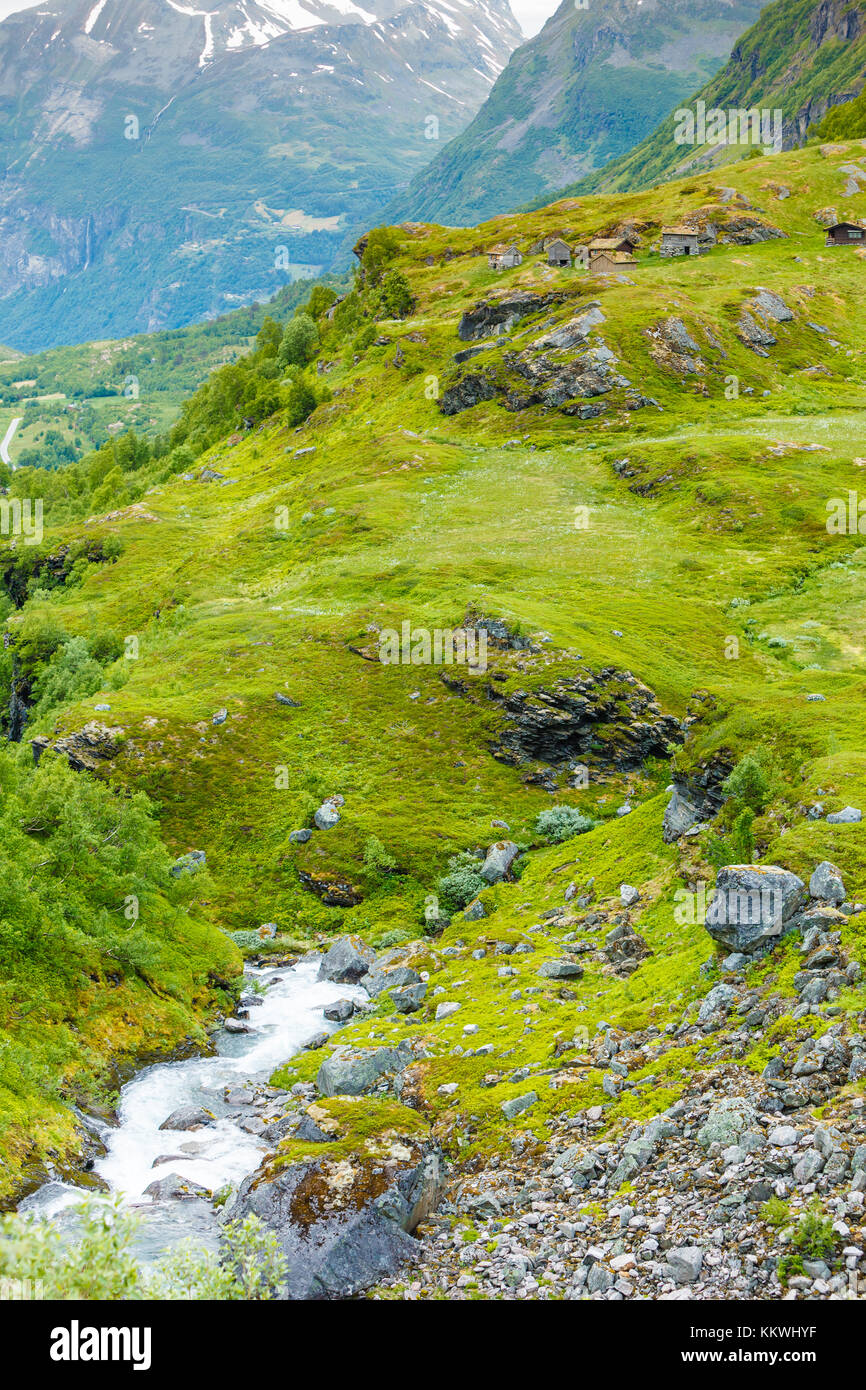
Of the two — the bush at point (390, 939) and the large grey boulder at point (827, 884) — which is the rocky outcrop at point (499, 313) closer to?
the bush at point (390, 939)

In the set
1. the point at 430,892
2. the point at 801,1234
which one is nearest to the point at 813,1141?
the point at 801,1234

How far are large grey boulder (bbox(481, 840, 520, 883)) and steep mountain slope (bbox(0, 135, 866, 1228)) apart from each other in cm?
131

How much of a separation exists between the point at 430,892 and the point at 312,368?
13475cm

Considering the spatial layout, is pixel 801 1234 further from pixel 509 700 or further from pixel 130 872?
pixel 509 700

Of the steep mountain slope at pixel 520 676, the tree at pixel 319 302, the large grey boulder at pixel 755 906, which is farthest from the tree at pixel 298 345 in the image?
the large grey boulder at pixel 755 906

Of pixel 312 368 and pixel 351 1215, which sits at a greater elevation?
pixel 312 368

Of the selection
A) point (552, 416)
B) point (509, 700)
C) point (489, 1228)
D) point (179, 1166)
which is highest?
point (552, 416)

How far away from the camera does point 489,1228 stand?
19062 mm

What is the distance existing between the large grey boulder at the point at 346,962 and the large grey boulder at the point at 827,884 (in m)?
22.6

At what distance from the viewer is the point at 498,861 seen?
46719mm

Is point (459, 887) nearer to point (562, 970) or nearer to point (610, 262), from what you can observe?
point (562, 970)

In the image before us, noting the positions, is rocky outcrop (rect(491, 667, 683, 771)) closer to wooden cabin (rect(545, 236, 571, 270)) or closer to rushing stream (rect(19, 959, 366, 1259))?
rushing stream (rect(19, 959, 366, 1259))

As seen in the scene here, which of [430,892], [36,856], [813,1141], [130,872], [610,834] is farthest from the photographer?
[430,892]

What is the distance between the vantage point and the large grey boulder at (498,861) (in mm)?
46281
